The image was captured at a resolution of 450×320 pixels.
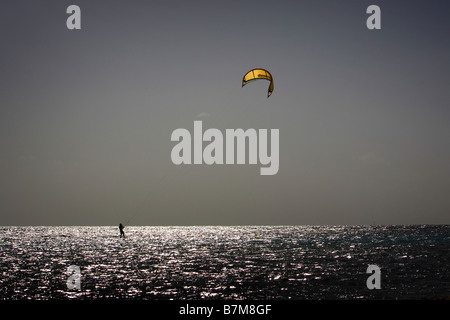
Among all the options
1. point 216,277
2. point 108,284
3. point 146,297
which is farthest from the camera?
point 216,277

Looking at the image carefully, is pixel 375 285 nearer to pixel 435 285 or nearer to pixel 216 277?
pixel 435 285

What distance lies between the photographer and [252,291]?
26562 mm

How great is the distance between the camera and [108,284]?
1209 inches
